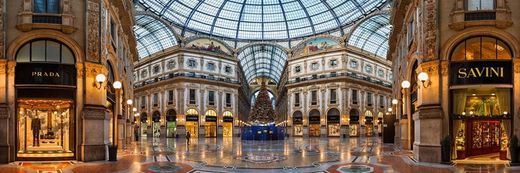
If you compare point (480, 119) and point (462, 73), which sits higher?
point (462, 73)

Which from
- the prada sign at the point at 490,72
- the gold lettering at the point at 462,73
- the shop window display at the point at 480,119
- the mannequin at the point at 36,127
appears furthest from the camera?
the mannequin at the point at 36,127

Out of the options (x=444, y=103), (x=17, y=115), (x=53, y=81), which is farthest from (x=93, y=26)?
(x=444, y=103)

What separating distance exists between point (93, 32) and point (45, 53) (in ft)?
7.04

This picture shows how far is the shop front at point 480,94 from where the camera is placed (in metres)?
Answer: 18.1

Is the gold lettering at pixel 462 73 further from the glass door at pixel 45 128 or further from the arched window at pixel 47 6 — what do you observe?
the arched window at pixel 47 6

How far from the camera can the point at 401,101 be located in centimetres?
3197

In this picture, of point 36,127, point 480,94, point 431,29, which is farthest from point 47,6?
point 480,94

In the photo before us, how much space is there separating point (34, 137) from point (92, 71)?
4216 millimetres

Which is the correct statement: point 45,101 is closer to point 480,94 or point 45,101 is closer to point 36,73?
point 36,73

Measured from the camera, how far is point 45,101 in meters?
20.4

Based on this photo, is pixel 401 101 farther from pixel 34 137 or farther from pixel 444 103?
pixel 34 137

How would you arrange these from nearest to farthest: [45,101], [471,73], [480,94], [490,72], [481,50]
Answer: [490,72]
[471,73]
[481,50]
[480,94]
[45,101]

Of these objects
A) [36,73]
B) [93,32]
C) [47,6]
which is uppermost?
[47,6]

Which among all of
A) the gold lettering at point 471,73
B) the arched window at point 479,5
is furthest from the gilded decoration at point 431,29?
the gold lettering at point 471,73
